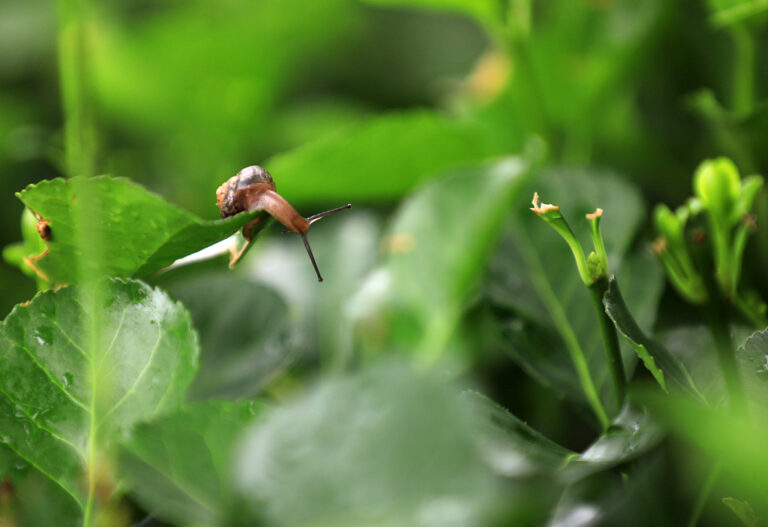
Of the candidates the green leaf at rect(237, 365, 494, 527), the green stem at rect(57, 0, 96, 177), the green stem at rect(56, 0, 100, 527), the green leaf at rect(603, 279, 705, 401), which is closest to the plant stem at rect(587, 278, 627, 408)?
the green leaf at rect(603, 279, 705, 401)

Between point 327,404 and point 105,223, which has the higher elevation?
point 105,223

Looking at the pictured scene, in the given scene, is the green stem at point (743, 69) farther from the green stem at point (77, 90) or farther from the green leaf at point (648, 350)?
the green stem at point (77, 90)

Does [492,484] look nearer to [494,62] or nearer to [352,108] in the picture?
[494,62]

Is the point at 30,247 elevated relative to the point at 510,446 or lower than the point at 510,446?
elevated

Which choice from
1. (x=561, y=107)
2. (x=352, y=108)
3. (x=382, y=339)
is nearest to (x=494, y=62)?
(x=561, y=107)

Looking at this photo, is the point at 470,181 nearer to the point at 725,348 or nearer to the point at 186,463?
the point at 725,348

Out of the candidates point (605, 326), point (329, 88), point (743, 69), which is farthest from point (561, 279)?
point (329, 88)
